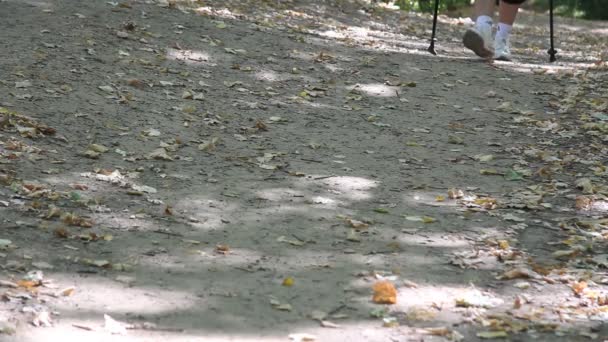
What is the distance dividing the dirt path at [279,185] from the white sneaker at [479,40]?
0.61ft

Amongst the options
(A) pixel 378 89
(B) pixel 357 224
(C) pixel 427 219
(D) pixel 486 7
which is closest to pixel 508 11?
(D) pixel 486 7

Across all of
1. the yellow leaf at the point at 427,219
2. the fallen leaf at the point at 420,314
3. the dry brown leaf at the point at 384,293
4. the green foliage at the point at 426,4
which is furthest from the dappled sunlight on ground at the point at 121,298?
the green foliage at the point at 426,4

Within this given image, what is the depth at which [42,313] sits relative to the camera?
3.26 metres

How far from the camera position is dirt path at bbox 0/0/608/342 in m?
3.47

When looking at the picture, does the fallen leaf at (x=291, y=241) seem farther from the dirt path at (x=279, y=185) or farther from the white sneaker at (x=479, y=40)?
the white sneaker at (x=479, y=40)

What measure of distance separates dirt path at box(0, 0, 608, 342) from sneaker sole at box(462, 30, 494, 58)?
6.4 inches

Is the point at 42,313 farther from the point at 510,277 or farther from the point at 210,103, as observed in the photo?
the point at 210,103

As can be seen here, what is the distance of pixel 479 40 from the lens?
28.4 feet

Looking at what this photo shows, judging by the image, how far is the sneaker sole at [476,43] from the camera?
862 cm

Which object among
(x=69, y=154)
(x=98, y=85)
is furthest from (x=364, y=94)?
(x=69, y=154)

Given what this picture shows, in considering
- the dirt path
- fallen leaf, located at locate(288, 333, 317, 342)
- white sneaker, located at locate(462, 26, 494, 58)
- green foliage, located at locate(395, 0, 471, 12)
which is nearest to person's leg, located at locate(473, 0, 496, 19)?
white sneaker, located at locate(462, 26, 494, 58)

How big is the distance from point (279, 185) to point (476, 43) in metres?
4.29

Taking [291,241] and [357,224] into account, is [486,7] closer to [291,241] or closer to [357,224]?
[357,224]

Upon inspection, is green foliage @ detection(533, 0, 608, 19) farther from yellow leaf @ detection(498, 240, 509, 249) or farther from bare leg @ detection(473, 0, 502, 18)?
yellow leaf @ detection(498, 240, 509, 249)
